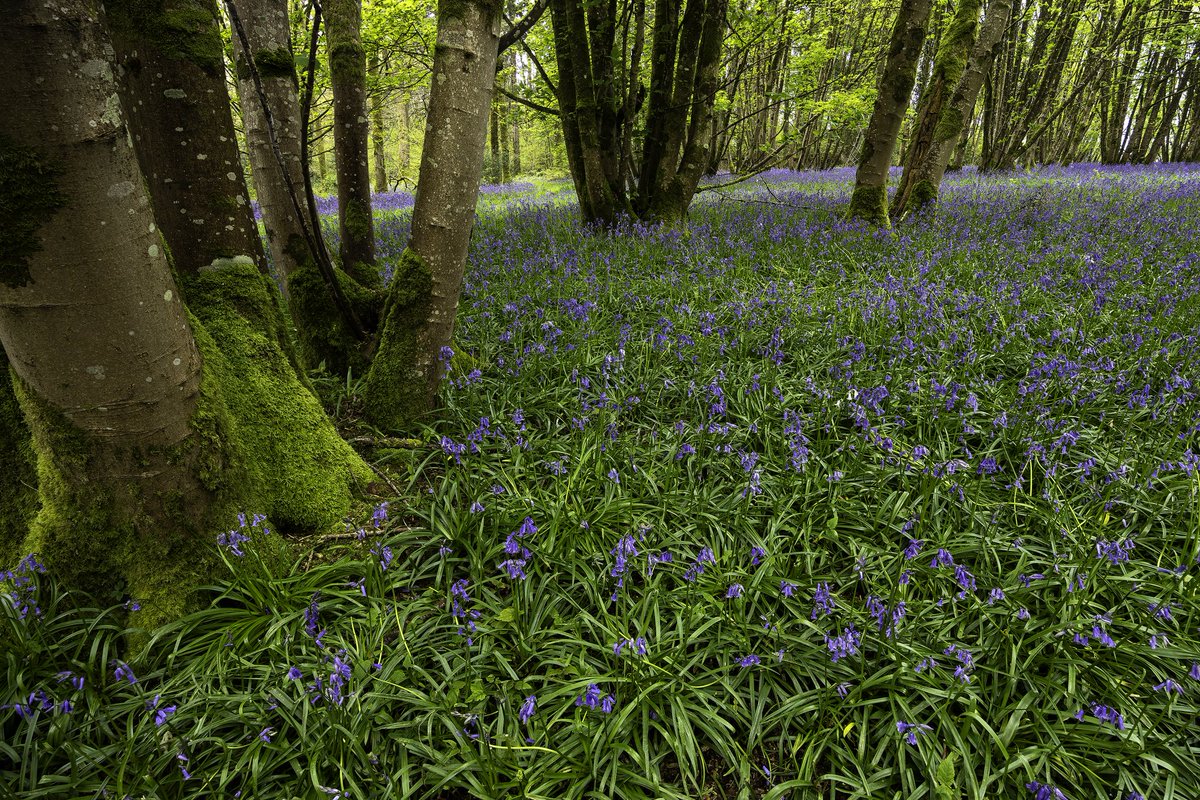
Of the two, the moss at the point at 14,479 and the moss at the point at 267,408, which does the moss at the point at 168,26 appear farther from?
the moss at the point at 14,479

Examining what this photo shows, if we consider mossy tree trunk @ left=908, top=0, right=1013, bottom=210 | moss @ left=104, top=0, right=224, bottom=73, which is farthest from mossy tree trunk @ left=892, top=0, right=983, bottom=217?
moss @ left=104, top=0, right=224, bottom=73

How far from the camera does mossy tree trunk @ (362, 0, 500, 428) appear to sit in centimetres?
324

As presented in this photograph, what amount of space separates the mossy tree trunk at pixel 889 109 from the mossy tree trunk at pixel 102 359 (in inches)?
341

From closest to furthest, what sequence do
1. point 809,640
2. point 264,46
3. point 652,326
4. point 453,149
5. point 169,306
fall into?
point 169,306
point 809,640
point 453,149
point 264,46
point 652,326

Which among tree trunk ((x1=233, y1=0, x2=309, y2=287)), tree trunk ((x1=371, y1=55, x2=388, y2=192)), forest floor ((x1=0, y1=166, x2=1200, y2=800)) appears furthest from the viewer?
tree trunk ((x1=371, y1=55, x2=388, y2=192))

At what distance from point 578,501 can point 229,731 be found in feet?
5.24

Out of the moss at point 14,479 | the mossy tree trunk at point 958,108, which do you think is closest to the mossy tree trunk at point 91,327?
the moss at point 14,479

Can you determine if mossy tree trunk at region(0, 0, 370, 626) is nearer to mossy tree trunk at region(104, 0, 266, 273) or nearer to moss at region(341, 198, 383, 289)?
mossy tree trunk at region(104, 0, 266, 273)

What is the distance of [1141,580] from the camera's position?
8.13 ft

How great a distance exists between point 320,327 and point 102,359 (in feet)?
7.75

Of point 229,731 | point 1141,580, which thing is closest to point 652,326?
point 1141,580

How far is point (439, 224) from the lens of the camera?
11.5 ft

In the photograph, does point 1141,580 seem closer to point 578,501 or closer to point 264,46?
point 578,501

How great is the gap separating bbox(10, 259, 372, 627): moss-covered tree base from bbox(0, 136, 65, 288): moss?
0.51 meters
